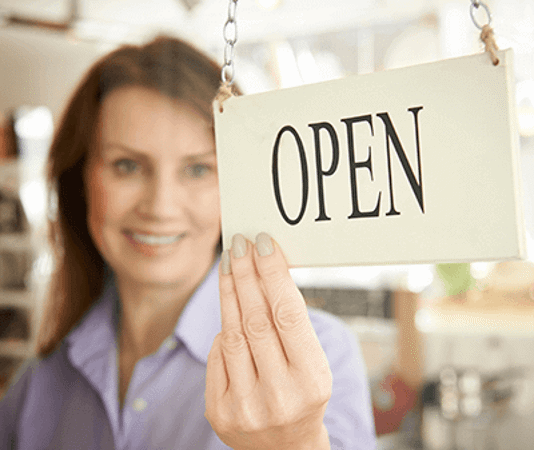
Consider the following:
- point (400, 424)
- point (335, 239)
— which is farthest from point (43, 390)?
→ point (400, 424)

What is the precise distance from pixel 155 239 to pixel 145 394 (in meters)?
0.27

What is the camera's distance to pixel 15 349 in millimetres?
3051

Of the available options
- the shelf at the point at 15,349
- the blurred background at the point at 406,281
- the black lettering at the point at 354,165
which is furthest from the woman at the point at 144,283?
the shelf at the point at 15,349

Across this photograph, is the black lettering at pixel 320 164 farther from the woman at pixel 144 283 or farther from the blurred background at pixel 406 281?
the blurred background at pixel 406 281

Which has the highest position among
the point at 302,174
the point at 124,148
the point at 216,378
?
the point at 124,148

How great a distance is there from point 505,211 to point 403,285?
2.48 meters

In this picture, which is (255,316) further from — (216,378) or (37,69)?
(37,69)

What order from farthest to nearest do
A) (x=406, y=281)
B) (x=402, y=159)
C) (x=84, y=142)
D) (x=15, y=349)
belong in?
(x=15, y=349) < (x=406, y=281) < (x=84, y=142) < (x=402, y=159)

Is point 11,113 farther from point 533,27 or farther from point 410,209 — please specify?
point 410,209

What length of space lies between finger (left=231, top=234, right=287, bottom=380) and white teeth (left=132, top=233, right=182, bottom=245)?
332 mm

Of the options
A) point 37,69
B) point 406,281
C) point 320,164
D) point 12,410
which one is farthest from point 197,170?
point 37,69

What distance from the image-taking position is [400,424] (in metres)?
2.27

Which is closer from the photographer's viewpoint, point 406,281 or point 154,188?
point 154,188

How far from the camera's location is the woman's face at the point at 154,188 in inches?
30.6
